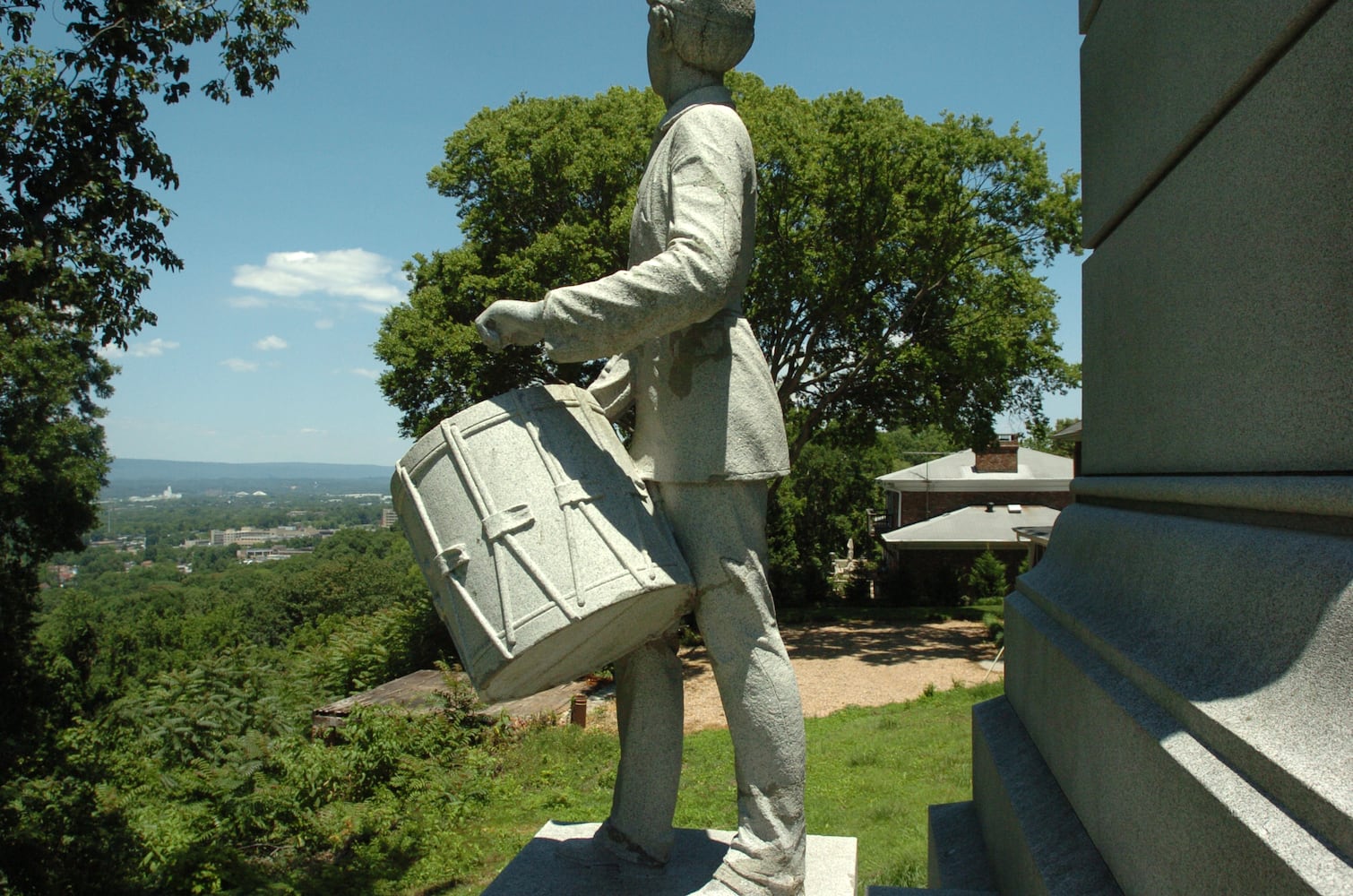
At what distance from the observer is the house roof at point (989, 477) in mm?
28094

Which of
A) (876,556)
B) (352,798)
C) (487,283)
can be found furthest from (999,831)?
(876,556)

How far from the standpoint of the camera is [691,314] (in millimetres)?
2592

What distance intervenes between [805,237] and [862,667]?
7126 mm

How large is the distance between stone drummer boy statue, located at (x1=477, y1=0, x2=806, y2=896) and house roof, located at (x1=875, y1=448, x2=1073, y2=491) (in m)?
26.6

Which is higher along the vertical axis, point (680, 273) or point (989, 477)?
point (680, 273)

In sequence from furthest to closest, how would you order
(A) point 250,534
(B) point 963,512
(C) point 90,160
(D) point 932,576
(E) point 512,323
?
(A) point 250,534 → (B) point 963,512 → (D) point 932,576 → (C) point 90,160 → (E) point 512,323

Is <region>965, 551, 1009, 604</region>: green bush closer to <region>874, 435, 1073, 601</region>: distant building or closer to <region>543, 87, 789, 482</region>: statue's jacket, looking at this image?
<region>874, 435, 1073, 601</region>: distant building

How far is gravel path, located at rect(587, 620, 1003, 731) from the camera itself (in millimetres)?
11664

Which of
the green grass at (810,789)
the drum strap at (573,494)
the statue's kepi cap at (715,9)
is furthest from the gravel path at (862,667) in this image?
the statue's kepi cap at (715,9)

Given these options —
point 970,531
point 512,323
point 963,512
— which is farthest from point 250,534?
point 512,323

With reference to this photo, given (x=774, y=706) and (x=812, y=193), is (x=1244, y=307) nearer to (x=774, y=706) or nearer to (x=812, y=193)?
(x=774, y=706)

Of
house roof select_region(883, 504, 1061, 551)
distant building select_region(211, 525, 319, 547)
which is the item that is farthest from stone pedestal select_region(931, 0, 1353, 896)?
distant building select_region(211, 525, 319, 547)

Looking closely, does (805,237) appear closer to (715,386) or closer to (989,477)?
(715,386)

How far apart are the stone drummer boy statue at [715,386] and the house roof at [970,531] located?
22193mm
